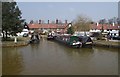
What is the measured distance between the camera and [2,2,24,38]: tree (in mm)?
41500

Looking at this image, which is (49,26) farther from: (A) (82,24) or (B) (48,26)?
(A) (82,24)

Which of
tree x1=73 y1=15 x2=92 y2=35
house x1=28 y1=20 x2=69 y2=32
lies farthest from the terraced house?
tree x1=73 y1=15 x2=92 y2=35

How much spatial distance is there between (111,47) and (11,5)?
777 inches

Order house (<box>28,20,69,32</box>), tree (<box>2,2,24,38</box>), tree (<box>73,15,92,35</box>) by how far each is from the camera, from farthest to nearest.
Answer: house (<box>28,20,69,32</box>)
tree (<box>73,15,92,35</box>)
tree (<box>2,2,24,38</box>)

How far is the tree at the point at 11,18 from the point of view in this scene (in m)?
41.5

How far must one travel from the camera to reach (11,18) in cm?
4262

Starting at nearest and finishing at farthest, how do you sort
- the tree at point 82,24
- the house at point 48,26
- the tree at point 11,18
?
the tree at point 11,18, the tree at point 82,24, the house at point 48,26

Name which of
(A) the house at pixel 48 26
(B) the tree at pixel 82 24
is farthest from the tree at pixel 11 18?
(A) the house at pixel 48 26

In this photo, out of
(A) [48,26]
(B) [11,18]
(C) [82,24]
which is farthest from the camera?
(A) [48,26]

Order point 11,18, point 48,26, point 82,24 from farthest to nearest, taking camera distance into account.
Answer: point 48,26, point 82,24, point 11,18

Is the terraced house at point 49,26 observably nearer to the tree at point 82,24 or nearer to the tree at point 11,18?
the tree at point 82,24

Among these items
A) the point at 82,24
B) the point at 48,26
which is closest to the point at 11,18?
the point at 82,24

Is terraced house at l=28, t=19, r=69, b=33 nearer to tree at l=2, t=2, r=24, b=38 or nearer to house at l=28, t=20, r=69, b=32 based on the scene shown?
house at l=28, t=20, r=69, b=32

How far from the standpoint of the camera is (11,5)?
44.1 meters
